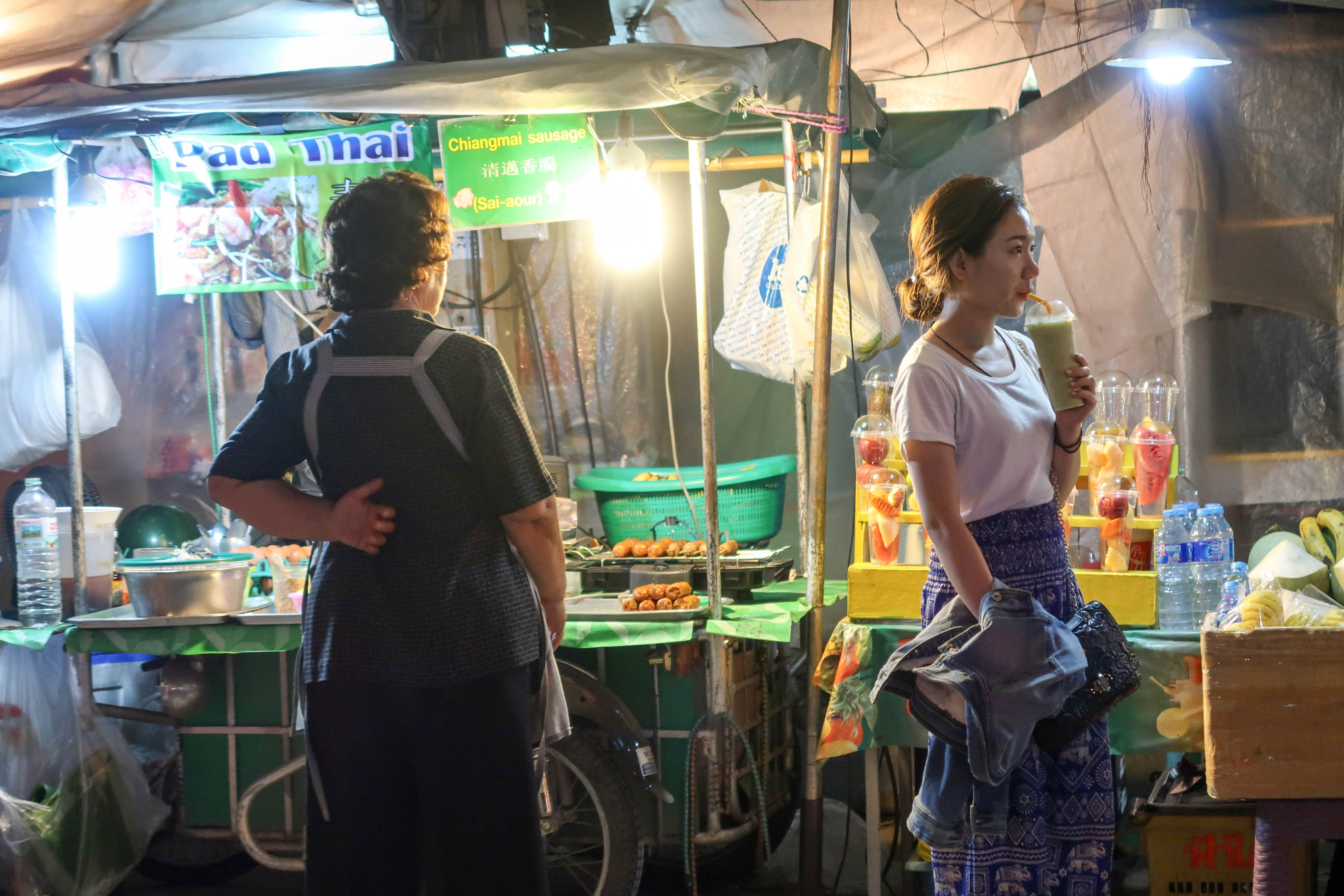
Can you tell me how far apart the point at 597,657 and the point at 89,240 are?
3.52 meters

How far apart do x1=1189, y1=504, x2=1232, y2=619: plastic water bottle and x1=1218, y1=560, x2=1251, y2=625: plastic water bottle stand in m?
0.03

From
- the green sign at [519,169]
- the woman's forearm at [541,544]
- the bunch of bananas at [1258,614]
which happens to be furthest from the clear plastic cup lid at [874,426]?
the woman's forearm at [541,544]

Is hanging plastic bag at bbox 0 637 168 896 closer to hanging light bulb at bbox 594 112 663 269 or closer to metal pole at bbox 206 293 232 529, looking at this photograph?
metal pole at bbox 206 293 232 529

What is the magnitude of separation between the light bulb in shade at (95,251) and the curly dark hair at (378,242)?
2.95 m

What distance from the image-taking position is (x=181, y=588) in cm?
425

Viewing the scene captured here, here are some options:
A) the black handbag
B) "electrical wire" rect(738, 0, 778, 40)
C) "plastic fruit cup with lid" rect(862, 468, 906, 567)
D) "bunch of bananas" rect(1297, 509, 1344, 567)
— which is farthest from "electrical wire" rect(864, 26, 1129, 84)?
the black handbag

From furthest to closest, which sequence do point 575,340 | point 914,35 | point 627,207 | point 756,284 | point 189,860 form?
point 575,340 → point 914,35 → point 189,860 → point 756,284 → point 627,207

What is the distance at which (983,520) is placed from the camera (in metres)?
2.48

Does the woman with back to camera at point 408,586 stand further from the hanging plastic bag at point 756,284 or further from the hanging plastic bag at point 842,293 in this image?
the hanging plastic bag at point 756,284

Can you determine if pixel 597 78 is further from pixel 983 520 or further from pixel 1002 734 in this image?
pixel 1002 734

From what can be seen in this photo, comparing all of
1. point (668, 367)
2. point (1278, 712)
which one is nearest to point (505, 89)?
point (668, 367)

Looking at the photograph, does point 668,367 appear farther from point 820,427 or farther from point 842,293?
point 820,427

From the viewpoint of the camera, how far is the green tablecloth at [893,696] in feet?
11.7

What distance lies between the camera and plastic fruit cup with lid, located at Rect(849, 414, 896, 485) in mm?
3908
